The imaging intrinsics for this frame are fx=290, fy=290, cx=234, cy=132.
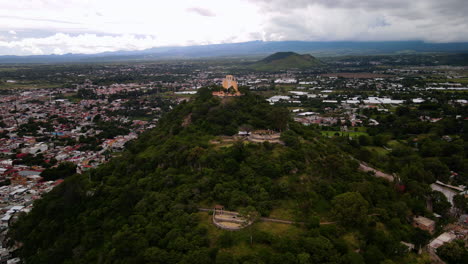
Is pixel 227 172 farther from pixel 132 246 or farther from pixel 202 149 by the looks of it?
pixel 132 246

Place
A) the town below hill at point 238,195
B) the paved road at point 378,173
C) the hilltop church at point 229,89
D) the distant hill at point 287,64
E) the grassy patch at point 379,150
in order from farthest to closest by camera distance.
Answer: the distant hill at point 287,64 < the hilltop church at point 229,89 < the grassy patch at point 379,150 < the paved road at point 378,173 < the town below hill at point 238,195

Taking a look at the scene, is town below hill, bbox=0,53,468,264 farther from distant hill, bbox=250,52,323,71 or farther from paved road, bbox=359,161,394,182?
distant hill, bbox=250,52,323,71

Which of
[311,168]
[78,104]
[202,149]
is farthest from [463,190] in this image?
[78,104]

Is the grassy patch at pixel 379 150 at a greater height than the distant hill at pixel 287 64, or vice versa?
the distant hill at pixel 287 64

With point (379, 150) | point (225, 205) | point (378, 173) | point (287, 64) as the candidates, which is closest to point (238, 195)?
point (225, 205)

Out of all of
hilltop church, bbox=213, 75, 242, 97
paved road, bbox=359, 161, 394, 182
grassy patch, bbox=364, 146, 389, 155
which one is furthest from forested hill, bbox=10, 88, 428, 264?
grassy patch, bbox=364, 146, 389, 155

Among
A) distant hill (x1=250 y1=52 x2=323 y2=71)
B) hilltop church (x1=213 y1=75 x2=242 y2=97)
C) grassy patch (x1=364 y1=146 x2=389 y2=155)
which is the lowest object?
grassy patch (x1=364 y1=146 x2=389 y2=155)

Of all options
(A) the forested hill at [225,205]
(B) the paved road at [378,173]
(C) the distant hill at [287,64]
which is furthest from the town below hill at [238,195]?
(C) the distant hill at [287,64]

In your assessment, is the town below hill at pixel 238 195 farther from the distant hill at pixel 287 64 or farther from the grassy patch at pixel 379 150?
the distant hill at pixel 287 64

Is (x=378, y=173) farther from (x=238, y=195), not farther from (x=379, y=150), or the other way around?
(x=238, y=195)
